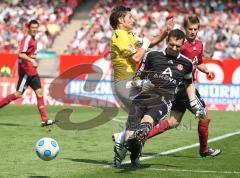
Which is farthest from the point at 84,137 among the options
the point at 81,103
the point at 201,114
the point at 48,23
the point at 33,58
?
the point at 48,23

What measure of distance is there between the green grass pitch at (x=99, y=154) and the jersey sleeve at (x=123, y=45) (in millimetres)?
1625

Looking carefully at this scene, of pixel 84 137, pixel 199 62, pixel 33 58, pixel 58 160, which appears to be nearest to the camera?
pixel 58 160

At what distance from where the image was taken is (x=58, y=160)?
10.6 meters

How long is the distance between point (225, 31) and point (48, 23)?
406 inches

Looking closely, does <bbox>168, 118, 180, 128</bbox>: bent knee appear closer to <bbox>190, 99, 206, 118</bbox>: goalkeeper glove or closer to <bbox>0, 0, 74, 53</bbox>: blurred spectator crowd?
<bbox>190, 99, 206, 118</bbox>: goalkeeper glove

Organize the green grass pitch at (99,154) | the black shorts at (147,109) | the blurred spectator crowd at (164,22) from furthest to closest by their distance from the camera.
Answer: the blurred spectator crowd at (164,22) → the black shorts at (147,109) → the green grass pitch at (99,154)

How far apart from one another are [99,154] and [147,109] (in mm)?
1962

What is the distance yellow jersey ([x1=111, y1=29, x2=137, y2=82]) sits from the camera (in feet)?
33.1

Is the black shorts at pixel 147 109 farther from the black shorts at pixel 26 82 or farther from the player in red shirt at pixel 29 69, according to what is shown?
the black shorts at pixel 26 82

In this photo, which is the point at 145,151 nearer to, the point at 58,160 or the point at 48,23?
the point at 58,160

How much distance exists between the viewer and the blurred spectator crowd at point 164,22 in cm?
2911

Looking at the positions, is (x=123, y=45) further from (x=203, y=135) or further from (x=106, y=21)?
(x=106, y=21)

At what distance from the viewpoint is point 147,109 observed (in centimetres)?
985

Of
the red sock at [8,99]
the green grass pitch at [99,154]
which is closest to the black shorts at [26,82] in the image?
the red sock at [8,99]
